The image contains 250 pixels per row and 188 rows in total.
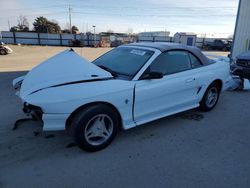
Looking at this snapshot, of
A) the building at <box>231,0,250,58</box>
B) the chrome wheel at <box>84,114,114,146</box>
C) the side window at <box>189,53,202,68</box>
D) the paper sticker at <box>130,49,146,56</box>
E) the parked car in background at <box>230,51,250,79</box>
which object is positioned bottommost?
the chrome wheel at <box>84,114,114,146</box>

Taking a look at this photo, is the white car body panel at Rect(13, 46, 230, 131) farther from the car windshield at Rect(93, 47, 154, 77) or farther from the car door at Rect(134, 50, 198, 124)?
the car windshield at Rect(93, 47, 154, 77)

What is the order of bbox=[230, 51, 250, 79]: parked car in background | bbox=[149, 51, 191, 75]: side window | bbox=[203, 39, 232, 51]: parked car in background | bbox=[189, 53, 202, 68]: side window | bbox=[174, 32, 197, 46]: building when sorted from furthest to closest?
bbox=[203, 39, 232, 51]: parked car in background < bbox=[174, 32, 197, 46]: building < bbox=[230, 51, 250, 79]: parked car in background < bbox=[189, 53, 202, 68]: side window < bbox=[149, 51, 191, 75]: side window

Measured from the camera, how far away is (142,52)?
12.3 feet

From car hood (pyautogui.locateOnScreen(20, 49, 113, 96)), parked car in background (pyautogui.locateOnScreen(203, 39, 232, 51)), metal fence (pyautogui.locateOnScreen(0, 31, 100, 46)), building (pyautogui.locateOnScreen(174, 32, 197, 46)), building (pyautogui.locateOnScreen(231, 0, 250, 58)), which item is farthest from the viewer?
metal fence (pyautogui.locateOnScreen(0, 31, 100, 46))

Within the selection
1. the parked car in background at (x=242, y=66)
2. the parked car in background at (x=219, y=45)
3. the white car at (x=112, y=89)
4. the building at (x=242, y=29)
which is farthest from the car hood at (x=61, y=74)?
the parked car in background at (x=219, y=45)

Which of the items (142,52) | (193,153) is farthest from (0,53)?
(193,153)

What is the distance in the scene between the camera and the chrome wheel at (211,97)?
4.59 metres

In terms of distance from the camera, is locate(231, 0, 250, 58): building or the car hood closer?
the car hood

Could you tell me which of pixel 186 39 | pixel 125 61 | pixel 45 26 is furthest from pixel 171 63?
pixel 45 26

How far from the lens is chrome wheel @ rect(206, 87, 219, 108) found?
15.1 feet

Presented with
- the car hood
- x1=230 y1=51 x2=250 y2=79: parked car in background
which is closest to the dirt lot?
the car hood

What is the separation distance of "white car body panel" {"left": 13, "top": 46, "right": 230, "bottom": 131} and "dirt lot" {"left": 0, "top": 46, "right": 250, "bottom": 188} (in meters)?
0.38

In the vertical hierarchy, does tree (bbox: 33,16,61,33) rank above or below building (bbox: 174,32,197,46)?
above

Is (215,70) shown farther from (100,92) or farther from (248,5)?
(248,5)
